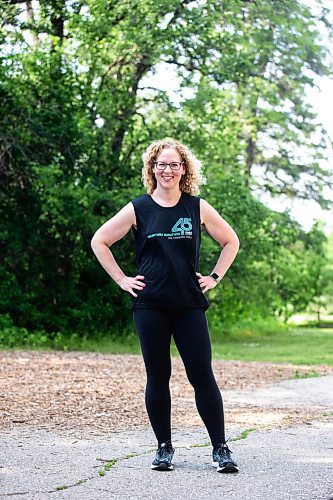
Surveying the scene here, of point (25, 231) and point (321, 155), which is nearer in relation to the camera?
point (25, 231)

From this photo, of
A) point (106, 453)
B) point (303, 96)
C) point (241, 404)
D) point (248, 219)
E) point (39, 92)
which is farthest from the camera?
point (303, 96)

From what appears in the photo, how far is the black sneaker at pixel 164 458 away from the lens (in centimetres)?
527

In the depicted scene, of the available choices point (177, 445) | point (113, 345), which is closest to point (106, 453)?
point (177, 445)

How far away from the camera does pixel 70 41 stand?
18.1 m

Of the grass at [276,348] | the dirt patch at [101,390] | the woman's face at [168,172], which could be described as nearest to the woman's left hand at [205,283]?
the woman's face at [168,172]

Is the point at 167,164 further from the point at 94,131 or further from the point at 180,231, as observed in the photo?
the point at 94,131

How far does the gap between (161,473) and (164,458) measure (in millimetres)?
124

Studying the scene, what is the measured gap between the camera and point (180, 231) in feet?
16.9

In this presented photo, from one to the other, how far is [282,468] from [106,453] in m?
1.26

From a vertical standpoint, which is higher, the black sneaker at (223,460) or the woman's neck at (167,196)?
the woman's neck at (167,196)

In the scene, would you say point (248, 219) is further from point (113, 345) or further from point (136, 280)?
point (136, 280)

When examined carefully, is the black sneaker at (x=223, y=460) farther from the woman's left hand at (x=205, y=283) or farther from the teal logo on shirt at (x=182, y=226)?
the teal logo on shirt at (x=182, y=226)

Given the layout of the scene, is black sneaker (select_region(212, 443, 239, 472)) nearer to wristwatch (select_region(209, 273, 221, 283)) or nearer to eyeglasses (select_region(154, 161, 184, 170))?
wristwatch (select_region(209, 273, 221, 283))

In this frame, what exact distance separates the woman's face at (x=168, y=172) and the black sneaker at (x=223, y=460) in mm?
1589
